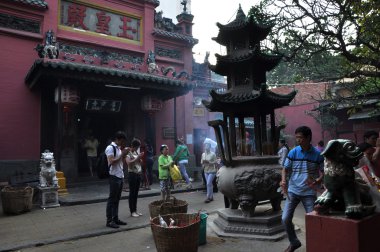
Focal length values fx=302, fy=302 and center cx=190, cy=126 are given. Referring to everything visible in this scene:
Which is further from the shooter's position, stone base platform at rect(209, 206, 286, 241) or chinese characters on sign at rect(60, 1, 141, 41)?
chinese characters on sign at rect(60, 1, 141, 41)

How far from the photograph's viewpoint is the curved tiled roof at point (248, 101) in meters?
6.02

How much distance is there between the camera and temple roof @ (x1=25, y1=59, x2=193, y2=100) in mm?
10031

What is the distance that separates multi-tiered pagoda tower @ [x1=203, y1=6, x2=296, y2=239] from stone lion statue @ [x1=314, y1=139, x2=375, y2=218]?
8.73ft

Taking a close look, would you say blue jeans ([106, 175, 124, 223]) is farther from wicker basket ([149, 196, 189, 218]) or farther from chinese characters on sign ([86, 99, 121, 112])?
chinese characters on sign ([86, 99, 121, 112])

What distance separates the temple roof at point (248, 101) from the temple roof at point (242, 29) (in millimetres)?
1370

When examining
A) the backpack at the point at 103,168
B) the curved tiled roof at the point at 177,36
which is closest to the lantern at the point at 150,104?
the curved tiled roof at the point at 177,36

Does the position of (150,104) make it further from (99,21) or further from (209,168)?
(209,168)

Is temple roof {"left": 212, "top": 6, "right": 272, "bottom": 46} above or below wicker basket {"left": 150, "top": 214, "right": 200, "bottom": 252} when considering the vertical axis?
above

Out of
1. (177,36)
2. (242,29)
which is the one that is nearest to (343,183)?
(242,29)

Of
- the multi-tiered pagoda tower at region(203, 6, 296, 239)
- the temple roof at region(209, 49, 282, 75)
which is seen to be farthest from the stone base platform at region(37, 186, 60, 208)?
the temple roof at region(209, 49, 282, 75)

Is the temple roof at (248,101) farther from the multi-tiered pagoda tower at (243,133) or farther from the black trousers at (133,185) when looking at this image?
the black trousers at (133,185)

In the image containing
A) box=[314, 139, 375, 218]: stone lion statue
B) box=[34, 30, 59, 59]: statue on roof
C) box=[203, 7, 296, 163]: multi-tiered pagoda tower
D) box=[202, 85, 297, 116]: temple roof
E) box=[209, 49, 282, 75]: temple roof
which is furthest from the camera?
box=[34, 30, 59, 59]: statue on roof

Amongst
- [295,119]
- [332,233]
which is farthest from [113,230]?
[295,119]

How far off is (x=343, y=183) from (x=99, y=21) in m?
13.2
